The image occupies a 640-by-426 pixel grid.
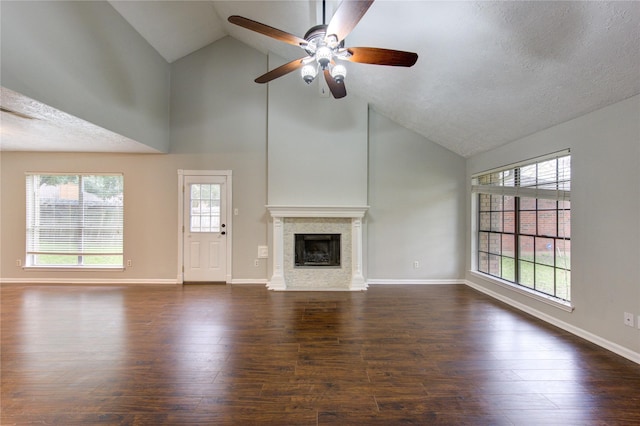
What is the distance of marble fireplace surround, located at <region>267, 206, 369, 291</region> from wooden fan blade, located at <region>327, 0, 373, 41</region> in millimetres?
2771

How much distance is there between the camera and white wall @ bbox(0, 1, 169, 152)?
2.31 meters

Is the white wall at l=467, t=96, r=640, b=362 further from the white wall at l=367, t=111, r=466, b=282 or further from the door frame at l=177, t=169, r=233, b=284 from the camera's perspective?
the door frame at l=177, t=169, r=233, b=284

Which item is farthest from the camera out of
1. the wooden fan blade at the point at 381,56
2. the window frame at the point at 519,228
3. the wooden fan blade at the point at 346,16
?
the window frame at the point at 519,228

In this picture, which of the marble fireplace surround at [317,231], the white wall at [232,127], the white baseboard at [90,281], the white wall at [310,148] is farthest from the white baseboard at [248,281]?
the white wall at [310,148]

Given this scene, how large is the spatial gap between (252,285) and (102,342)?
7.21 ft

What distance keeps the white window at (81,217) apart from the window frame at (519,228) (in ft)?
20.6

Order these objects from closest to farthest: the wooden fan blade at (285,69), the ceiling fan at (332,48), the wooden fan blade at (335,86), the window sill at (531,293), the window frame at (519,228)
→ 1. the ceiling fan at (332,48)
2. the wooden fan blade at (285,69)
3. the wooden fan blade at (335,86)
4. the window sill at (531,293)
5. the window frame at (519,228)

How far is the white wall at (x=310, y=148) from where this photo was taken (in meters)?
4.47

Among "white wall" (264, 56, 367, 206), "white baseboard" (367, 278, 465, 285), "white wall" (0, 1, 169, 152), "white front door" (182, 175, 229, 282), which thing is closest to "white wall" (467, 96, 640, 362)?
"white baseboard" (367, 278, 465, 285)

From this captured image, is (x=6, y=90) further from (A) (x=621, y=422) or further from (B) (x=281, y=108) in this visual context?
(A) (x=621, y=422)

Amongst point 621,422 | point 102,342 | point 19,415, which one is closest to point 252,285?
point 102,342

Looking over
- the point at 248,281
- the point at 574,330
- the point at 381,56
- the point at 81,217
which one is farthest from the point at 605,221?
the point at 81,217

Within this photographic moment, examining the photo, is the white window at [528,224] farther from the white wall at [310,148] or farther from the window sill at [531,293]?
the white wall at [310,148]

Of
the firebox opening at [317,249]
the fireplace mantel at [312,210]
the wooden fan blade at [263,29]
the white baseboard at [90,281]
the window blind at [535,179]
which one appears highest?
the wooden fan blade at [263,29]
